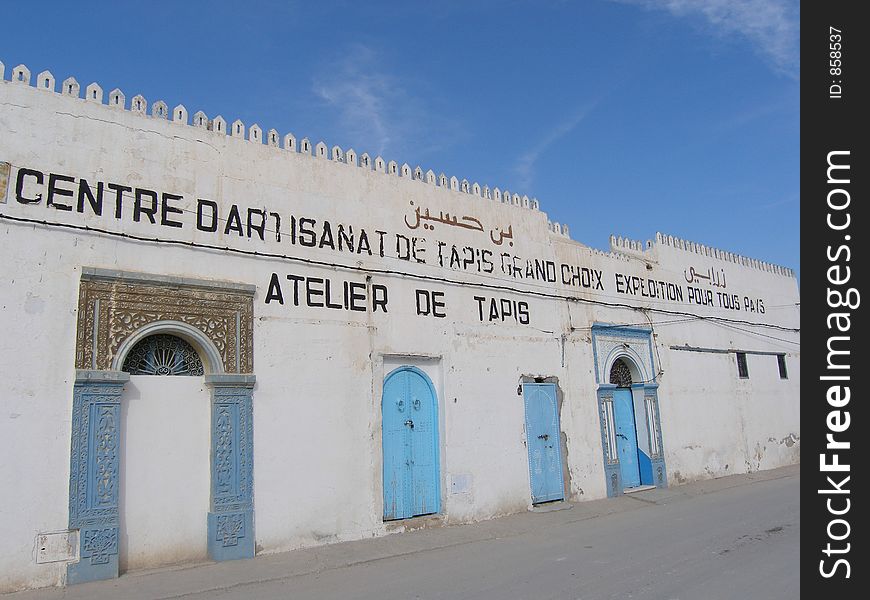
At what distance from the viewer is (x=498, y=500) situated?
938 cm

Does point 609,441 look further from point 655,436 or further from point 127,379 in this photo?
point 127,379

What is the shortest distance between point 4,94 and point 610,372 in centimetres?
A: 969

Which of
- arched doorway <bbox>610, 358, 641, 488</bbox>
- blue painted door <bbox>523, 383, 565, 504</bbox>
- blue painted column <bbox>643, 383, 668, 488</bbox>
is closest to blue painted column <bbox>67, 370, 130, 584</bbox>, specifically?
blue painted door <bbox>523, 383, 565, 504</bbox>

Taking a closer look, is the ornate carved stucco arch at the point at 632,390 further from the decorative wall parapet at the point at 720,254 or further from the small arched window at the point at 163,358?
the small arched window at the point at 163,358

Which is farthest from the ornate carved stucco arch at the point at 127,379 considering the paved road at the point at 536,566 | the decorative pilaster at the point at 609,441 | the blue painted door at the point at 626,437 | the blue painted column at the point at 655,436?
the blue painted column at the point at 655,436

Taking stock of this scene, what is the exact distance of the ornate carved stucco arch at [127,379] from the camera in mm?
6086

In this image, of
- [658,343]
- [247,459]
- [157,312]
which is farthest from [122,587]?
[658,343]

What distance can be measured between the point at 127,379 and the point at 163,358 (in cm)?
54

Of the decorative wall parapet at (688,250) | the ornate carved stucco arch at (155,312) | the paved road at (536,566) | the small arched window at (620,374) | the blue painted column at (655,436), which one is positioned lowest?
the paved road at (536,566)

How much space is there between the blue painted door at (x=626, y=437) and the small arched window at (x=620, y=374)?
141 millimetres

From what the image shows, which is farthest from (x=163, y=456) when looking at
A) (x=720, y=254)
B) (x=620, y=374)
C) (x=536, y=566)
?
(x=720, y=254)

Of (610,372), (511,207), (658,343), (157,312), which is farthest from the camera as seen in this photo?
(658,343)

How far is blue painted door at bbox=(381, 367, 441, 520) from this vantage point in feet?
27.5

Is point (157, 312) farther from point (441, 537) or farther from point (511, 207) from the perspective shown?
point (511, 207)
